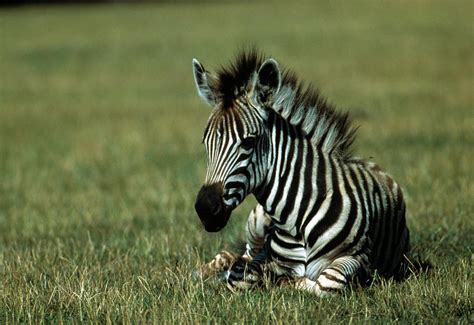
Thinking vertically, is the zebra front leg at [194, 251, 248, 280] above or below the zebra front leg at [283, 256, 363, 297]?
below

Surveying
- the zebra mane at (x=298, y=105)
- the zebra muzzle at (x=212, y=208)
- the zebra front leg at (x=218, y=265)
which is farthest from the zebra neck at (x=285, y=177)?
the zebra front leg at (x=218, y=265)

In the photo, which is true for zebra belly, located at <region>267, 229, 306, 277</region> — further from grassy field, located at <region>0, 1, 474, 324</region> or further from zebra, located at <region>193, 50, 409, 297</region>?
grassy field, located at <region>0, 1, 474, 324</region>

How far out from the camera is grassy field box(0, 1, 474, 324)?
240 inches

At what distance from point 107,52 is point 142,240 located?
30.1 m

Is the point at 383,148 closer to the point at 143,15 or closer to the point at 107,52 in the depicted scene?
the point at 107,52

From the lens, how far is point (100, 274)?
24.0ft

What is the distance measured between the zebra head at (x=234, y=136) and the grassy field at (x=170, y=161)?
27.2 inches

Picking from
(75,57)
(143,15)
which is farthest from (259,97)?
(143,15)

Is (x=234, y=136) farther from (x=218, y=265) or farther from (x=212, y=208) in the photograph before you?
(x=218, y=265)

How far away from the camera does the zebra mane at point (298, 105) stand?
20.9 feet

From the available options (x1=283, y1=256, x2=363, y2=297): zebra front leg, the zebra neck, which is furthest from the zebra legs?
(x1=283, y1=256, x2=363, y2=297): zebra front leg

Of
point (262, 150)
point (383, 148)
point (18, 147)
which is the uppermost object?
point (262, 150)

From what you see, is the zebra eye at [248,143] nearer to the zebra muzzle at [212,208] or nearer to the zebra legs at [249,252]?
the zebra muzzle at [212,208]

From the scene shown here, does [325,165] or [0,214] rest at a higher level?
[325,165]
